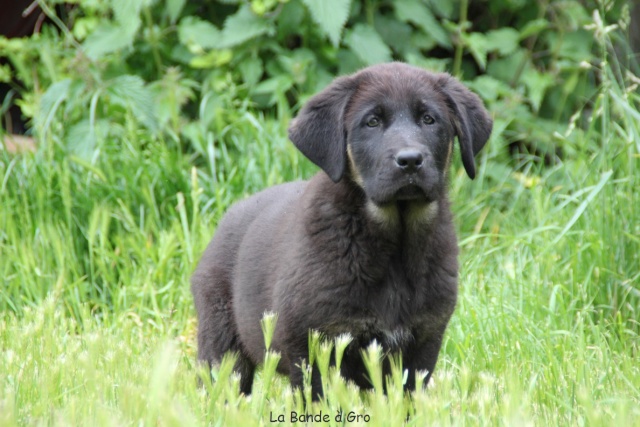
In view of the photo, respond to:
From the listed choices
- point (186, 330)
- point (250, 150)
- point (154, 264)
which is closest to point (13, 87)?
point (250, 150)

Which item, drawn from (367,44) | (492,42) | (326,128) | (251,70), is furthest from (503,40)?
(326,128)

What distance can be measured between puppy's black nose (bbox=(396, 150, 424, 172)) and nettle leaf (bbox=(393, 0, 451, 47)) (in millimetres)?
2988

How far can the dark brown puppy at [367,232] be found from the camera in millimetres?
3350

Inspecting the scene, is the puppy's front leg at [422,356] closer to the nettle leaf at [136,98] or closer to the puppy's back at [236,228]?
the puppy's back at [236,228]

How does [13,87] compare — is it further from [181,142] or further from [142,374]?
[142,374]

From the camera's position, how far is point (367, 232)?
3.52 m

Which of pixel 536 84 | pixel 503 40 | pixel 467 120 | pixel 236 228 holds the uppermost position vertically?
pixel 467 120

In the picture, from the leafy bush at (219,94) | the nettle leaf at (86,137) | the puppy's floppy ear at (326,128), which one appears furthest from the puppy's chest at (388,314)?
the nettle leaf at (86,137)

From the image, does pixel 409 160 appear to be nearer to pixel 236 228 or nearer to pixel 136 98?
pixel 236 228

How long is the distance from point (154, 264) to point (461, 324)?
1.73 m

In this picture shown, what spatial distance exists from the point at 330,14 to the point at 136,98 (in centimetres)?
135

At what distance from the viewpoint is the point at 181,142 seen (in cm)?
622

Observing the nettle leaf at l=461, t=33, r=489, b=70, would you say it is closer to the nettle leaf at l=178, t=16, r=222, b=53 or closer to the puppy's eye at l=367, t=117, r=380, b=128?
the nettle leaf at l=178, t=16, r=222, b=53

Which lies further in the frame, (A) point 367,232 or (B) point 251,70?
(B) point 251,70
